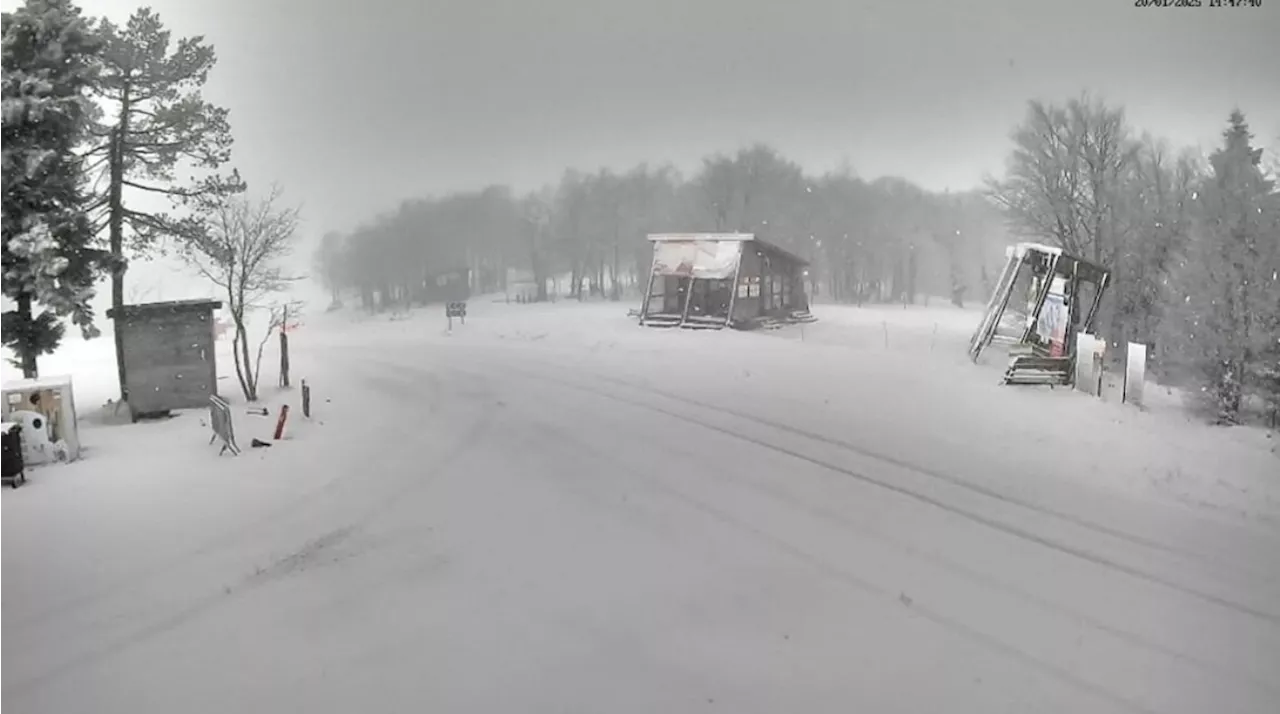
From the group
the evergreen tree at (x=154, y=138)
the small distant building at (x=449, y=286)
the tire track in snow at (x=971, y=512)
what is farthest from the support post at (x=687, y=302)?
the evergreen tree at (x=154, y=138)

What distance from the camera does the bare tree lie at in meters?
8.91

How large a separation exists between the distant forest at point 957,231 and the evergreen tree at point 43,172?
2495mm

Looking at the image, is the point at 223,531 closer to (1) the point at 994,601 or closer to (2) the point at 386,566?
(2) the point at 386,566

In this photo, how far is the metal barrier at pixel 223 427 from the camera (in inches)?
285

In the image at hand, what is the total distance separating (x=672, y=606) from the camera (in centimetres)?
464

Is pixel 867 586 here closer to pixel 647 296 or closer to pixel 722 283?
pixel 647 296

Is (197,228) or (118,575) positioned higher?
(197,228)

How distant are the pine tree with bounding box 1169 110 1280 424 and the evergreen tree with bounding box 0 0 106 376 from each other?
10.2 m

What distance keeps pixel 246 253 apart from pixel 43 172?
6.67 ft

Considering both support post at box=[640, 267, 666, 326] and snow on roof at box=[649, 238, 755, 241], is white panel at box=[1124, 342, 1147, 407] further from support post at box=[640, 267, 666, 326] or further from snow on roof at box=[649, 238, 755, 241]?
support post at box=[640, 267, 666, 326]

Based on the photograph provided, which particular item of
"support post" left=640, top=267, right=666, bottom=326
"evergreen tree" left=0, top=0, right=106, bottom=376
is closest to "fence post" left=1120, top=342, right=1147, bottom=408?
"support post" left=640, top=267, right=666, bottom=326

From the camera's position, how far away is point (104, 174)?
8562 mm

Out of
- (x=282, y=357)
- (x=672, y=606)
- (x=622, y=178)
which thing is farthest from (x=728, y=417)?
(x=282, y=357)

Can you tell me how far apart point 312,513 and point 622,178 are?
6.74 metres
